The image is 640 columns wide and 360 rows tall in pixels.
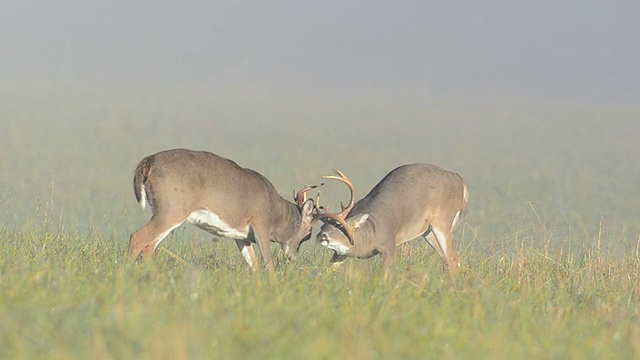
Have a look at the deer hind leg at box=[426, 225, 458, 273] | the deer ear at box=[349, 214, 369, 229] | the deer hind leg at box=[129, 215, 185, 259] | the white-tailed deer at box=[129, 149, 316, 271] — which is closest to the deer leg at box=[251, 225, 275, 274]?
the white-tailed deer at box=[129, 149, 316, 271]

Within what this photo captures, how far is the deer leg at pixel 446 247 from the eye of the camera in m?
10.9

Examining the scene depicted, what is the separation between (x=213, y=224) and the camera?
9.88 meters

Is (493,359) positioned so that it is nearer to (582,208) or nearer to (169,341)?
(169,341)

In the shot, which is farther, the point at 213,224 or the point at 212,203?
the point at 213,224

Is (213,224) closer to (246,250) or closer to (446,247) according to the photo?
(246,250)

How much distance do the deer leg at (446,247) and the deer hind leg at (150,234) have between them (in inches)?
118

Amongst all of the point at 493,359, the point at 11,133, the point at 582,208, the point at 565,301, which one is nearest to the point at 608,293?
the point at 565,301

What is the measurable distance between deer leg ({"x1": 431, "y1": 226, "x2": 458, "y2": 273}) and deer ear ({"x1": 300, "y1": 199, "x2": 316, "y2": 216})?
4.28 ft

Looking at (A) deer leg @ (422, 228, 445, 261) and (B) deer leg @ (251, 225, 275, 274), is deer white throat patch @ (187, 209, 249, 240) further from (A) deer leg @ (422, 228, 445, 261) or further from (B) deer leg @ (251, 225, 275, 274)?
(A) deer leg @ (422, 228, 445, 261)

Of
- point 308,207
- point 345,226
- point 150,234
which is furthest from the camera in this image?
point 308,207

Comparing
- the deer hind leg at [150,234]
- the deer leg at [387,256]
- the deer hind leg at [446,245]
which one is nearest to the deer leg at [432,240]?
the deer hind leg at [446,245]

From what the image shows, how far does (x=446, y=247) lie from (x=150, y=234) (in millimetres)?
3254

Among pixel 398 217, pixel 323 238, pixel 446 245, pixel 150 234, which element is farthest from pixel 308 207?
pixel 150 234

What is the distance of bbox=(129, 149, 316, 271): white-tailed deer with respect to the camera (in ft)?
30.8
